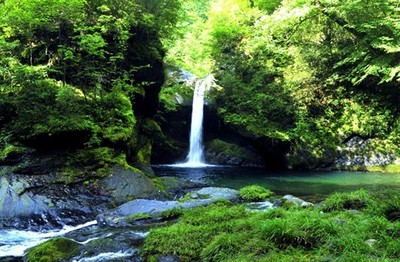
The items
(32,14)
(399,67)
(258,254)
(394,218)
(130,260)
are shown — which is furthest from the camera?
(399,67)

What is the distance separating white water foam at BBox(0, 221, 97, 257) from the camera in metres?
6.16

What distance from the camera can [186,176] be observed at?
1606 centimetres

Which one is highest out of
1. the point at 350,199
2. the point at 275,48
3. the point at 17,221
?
the point at 275,48

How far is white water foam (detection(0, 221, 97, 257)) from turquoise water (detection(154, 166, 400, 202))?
6.87 metres

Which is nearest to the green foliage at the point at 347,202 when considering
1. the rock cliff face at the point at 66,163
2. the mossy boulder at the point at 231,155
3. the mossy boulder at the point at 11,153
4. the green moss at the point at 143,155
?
the rock cliff face at the point at 66,163

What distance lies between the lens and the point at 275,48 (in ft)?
72.5

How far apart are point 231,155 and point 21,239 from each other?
51.8ft

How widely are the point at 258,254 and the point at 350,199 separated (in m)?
3.59

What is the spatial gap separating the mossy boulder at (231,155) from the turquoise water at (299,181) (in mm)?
3714

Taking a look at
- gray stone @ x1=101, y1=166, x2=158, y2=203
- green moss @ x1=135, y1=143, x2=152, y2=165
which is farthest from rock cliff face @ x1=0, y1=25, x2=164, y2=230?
green moss @ x1=135, y1=143, x2=152, y2=165

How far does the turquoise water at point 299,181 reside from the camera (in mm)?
12414

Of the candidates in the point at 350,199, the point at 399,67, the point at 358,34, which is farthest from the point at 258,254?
the point at 358,34

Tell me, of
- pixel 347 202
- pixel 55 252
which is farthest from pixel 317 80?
pixel 55 252

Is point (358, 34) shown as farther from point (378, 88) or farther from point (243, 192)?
point (243, 192)
